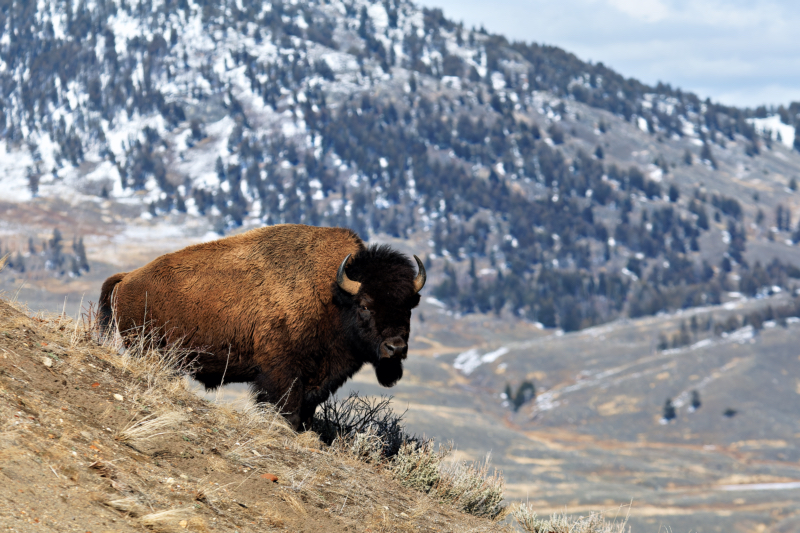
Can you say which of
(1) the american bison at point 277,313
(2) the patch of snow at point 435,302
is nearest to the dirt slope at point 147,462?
(1) the american bison at point 277,313

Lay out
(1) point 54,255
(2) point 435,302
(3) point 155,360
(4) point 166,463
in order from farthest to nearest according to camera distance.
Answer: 1. (2) point 435,302
2. (1) point 54,255
3. (3) point 155,360
4. (4) point 166,463

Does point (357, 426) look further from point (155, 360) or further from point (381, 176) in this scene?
point (381, 176)

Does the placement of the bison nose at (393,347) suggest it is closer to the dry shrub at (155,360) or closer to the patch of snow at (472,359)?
the dry shrub at (155,360)

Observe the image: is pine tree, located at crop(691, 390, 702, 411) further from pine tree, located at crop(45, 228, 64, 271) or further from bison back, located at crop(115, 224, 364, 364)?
bison back, located at crop(115, 224, 364, 364)

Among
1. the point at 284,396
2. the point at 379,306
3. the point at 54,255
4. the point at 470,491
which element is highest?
the point at 379,306

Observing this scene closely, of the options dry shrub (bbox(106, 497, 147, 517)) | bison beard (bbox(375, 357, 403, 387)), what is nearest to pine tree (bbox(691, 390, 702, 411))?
bison beard (bbox(375, 357, 403, 387))

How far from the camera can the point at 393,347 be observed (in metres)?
8.38

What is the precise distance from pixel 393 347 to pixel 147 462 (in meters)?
3.22

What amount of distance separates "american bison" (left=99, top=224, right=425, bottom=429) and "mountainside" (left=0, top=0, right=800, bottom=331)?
109484 millimetres

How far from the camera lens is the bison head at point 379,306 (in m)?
8.62

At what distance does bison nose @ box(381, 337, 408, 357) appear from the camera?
8391 millimetres

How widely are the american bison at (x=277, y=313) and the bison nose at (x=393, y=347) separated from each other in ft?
0.03

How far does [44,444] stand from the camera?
5.09m

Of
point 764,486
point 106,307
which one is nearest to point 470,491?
point 106,307
